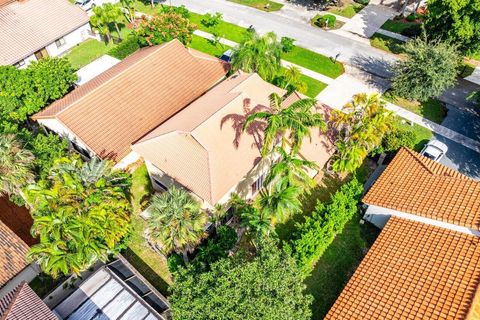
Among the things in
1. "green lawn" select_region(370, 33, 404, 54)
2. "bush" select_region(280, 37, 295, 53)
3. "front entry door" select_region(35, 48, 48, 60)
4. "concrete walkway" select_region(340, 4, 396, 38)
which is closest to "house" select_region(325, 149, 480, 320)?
"bush" select_region(280, 37, 295, 53)

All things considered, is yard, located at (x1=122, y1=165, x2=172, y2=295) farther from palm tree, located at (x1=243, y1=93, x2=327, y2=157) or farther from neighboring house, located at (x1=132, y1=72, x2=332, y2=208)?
palm tree, located at (x1=243, y1=93, x2=327, y2=157)

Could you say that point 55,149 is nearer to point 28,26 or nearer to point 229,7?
point 28,26

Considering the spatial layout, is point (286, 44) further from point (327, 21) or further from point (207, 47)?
point (207, 47)

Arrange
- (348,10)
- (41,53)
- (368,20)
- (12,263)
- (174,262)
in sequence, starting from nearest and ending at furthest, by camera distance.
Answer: (12,263), (174,262), (41,53), (368,20), (348,10)

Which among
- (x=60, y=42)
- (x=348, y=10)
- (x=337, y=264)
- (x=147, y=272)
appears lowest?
(x=337, y=264)

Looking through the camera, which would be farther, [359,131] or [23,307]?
[359,131]

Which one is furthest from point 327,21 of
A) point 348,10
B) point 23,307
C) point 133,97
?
point 23,307
